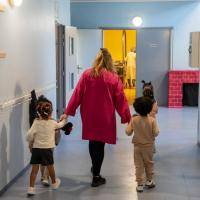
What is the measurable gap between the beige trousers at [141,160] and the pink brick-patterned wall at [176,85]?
678 centimetres

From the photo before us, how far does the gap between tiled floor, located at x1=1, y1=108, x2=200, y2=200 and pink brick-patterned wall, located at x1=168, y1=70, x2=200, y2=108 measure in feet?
11.5

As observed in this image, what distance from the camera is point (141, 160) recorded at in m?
4.23

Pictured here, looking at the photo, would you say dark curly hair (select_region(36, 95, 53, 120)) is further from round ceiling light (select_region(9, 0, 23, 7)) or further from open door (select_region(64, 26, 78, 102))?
open door (select_region(64, 26, 78, 102))

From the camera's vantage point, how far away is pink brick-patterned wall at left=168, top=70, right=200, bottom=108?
1078 centimetres

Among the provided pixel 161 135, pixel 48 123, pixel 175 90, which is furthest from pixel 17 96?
pixel 175 90

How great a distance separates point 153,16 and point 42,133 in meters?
7.85

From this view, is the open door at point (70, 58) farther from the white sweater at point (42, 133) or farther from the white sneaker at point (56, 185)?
the white sweater at point (42, 133)

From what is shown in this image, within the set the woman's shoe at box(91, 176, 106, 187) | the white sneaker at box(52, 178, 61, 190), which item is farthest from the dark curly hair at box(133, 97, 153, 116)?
the white sneaker at box(52, 178, 61, 190)

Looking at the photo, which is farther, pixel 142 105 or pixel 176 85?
pixel 176 85

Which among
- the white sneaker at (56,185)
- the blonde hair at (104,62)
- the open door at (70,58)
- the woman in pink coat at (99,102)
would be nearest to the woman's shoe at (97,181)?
the woman in pink coat at (99,102)

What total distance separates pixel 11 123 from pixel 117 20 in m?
7.52

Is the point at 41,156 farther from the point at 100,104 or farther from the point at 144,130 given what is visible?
the point at 144,130

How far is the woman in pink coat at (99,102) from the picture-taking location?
436cm

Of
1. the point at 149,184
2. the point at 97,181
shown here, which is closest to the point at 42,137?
the point at 97,181
